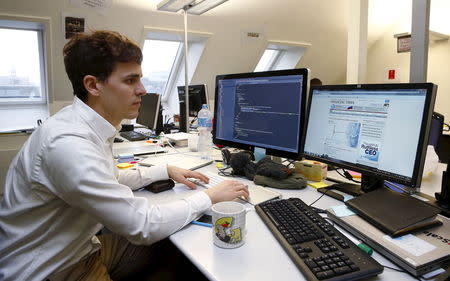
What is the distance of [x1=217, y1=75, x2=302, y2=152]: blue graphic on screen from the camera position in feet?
4.14

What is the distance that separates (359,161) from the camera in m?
1.05

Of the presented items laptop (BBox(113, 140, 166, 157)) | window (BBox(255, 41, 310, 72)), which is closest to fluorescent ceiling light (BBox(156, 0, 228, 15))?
laptop (BBox(113, 140, 166, 157))

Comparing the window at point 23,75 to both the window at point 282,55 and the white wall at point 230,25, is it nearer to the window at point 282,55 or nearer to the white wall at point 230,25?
the white wall at point 230,25

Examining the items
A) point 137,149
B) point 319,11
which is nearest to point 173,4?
point 137,149

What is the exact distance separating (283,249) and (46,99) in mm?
3716

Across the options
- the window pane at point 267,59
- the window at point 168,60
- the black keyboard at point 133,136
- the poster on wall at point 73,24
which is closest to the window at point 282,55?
the window pane at point 267,59

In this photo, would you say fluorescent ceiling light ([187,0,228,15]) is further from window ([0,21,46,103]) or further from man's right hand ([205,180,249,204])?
window ([0,21,46,103])

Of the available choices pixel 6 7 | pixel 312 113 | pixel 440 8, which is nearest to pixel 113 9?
pixel 6 7

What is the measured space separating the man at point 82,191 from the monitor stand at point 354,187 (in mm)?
362

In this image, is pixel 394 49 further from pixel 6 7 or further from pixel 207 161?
pixel 6 7

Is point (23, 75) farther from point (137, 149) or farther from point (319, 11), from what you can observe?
point (319, 11)

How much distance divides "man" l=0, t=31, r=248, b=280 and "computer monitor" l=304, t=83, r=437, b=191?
0.40 m

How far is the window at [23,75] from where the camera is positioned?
3.19 meters

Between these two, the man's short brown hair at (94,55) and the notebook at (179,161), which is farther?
the notebook at (179,161)
